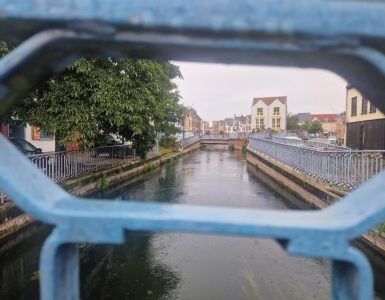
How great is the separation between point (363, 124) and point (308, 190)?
15767mm

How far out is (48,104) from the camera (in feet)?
33.4

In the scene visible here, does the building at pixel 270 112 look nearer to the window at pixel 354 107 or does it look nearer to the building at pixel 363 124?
the building at pixel 363 124

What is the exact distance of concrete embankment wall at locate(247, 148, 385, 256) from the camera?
6.85m

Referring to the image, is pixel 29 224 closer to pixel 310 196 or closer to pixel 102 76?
pixel 102 76

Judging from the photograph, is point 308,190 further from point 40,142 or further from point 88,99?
point 40,142

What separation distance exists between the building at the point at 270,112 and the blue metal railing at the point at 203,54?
71.0 m

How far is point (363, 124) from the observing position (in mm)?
24453

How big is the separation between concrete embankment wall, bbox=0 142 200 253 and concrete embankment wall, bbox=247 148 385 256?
7.93m

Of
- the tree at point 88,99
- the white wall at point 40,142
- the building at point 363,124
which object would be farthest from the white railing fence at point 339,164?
the white wall at point 40,142

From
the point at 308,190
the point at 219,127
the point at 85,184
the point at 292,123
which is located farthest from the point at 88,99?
the point at 219,127

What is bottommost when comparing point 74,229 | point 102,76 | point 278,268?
point 278,268

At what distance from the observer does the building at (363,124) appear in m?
21.8

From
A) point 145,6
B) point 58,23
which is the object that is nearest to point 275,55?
point 145,6

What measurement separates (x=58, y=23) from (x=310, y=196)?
11191 mm
